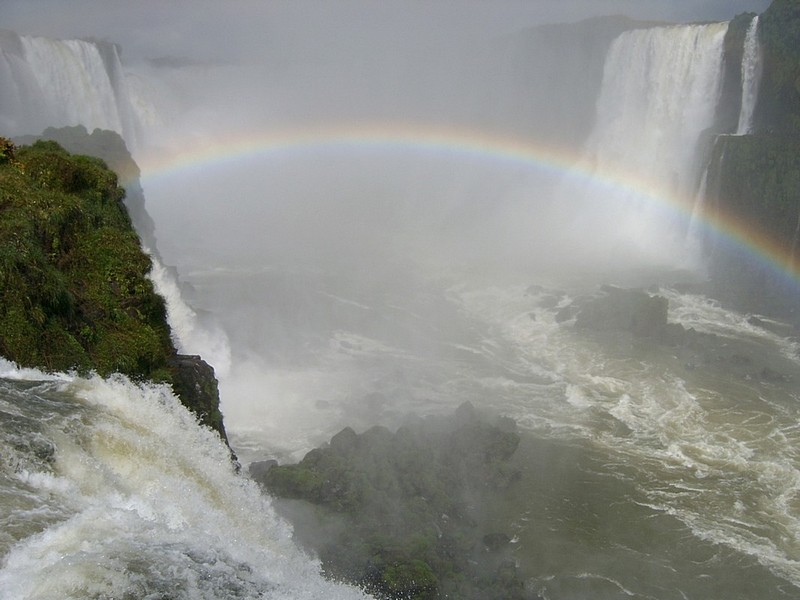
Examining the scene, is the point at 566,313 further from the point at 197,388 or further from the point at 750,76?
the point at 197,388

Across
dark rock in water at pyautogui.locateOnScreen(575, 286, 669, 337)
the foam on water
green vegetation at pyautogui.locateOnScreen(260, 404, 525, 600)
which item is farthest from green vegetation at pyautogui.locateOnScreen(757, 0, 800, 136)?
green vegetation at pyautogui.locateOnScreen(260, 404, 525, 600)

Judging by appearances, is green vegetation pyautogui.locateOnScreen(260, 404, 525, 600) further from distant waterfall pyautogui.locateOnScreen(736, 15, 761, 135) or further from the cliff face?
distant waterfall pyautogui.locateOnScreen(736, 15, 761, 135)

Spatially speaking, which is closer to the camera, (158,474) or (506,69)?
(158,474)

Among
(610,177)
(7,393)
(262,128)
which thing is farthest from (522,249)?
(262,128)

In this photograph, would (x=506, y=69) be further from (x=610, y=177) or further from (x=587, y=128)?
(x=610, y=177)

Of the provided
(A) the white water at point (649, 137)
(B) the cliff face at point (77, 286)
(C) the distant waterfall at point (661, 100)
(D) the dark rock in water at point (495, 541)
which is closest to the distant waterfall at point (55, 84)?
(B) the cliff face at point (77, 286)
